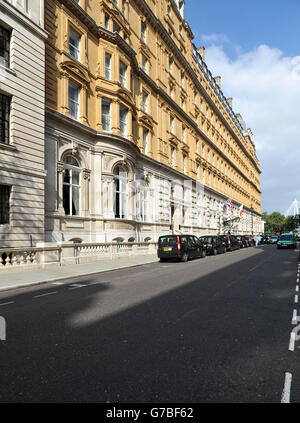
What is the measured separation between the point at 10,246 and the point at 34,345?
34.5ft

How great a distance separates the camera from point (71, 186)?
1859cm

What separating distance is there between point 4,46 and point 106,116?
27.2 feet

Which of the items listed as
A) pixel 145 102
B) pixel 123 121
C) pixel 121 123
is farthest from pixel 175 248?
pixel 145 102

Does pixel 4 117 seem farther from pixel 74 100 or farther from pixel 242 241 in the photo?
pixel 242 241

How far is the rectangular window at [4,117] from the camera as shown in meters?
14.1

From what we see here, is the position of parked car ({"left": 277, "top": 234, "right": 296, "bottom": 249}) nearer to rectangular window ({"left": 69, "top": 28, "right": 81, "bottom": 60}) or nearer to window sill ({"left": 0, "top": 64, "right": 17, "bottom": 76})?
rectangular window ({"left": 69, "top": 28, "right": 81, "bottom": 60})

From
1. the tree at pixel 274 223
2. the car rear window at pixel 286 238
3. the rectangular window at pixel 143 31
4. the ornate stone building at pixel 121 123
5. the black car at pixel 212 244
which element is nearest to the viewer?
the ornate stone building at pixel 121 123

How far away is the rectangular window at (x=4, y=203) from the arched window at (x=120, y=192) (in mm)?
8696

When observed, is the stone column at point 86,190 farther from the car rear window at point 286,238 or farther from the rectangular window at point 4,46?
the car rear window at point 286,238

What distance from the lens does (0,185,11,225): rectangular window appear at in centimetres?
1363

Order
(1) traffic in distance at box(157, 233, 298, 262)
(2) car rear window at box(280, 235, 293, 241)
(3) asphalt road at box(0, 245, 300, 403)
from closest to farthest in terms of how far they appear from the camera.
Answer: (3) asphalt road at box(0, 245, 300, 403), (1) traffic in distance at box(157, 233, 298, 262), (2) car rear window at box(280, 235, 293, 241)

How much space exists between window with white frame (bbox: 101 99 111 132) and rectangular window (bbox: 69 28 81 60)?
3522mm

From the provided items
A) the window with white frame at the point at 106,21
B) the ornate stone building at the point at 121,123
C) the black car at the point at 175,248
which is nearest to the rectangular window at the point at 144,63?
the ornate stone building at the point at 121,123

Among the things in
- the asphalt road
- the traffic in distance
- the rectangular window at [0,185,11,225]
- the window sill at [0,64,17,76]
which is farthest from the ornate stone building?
the asphalt road
